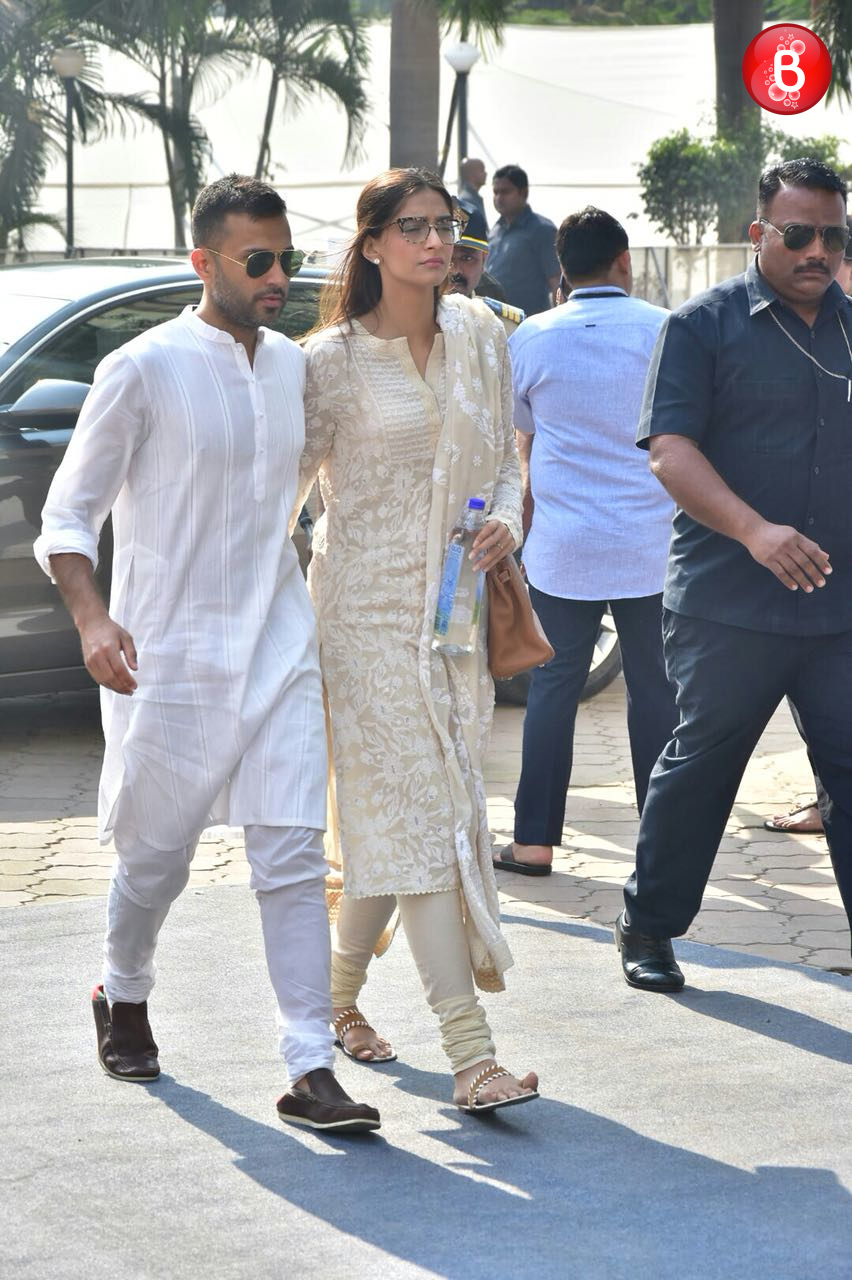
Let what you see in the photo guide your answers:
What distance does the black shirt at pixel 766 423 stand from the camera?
16.3ft

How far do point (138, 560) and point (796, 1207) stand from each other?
1765 mm

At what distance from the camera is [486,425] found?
15.0 feet

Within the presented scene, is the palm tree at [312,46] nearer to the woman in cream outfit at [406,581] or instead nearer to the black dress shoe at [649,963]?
the black dress shoe at [649,963]

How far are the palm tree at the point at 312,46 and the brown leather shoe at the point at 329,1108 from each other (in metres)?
26.0

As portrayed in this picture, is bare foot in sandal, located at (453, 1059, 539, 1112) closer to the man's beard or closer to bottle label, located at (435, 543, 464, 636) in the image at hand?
bottle label, located at (435, 543, 464, 636)

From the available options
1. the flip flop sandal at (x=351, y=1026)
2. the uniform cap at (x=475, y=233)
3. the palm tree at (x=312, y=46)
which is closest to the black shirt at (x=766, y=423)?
the flip flop sandal at (x=351, y=1026)

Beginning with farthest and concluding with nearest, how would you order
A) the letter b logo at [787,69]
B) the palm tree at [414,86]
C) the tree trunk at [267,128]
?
1. the tree trunk at [267,128]
2. the letter b logo at [787,69]
3. the palm tree at [414,86]

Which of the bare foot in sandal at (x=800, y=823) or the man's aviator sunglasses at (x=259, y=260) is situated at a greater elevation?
the man's aviator sunglasses at (x=259, y=260)

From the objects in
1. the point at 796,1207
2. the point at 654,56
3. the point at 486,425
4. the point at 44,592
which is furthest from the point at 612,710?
the point at 654,56

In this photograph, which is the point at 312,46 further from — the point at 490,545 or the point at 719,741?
the point at 490,545

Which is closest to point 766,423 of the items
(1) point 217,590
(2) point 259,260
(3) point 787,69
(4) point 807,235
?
(4) point 807,235

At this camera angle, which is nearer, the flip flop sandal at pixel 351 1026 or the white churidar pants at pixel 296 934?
the white churidar pants at pixel 296 934

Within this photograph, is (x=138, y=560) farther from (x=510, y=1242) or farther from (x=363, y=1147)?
(x=510, y=1242)

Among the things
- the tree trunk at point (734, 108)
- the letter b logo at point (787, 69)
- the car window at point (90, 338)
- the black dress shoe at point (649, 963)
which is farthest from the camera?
the tree trunk at point (734, 108)
